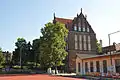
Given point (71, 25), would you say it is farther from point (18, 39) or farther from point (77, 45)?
point (18, 39)

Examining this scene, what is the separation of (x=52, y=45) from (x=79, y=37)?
17616 mm

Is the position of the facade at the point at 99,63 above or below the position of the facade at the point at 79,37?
below

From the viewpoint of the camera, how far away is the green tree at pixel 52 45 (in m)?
54.8

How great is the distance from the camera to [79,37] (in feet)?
231

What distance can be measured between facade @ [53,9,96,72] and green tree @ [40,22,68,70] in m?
11.3

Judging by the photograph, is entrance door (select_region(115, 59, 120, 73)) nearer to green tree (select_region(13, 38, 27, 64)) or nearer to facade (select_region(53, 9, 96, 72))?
facade (select_region(53, 9, 96, 72))

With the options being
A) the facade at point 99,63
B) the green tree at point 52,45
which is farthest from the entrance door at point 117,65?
the green tree at point 52,45

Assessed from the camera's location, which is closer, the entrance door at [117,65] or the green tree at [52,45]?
the entrance door at [117,65]

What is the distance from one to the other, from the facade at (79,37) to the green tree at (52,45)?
11.3 m

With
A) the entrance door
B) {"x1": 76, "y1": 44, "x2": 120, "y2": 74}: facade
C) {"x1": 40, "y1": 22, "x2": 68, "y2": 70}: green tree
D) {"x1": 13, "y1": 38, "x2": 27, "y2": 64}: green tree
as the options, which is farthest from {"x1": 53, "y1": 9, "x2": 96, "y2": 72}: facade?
the entrance door

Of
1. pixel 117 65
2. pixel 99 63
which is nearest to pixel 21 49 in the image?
pixel 99 63

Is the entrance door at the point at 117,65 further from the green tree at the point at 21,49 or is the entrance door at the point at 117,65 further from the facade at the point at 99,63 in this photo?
the green tree at the point at 21,49

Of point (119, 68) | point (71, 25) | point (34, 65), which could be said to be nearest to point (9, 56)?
point (34, 65)

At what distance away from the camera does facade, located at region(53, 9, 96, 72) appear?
6812 cm
